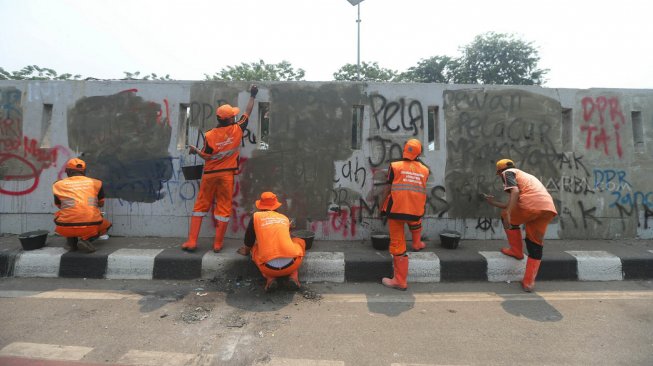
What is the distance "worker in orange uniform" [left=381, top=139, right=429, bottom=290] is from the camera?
12.8 feet

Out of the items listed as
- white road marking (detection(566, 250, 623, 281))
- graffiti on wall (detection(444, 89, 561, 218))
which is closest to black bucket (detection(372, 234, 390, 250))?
graffiti on wall (detection(444, 89, 561, 218))

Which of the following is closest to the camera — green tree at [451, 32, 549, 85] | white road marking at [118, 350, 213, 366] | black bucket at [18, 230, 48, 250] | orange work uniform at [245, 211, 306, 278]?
white road marking at [118, 350, 213, 366]

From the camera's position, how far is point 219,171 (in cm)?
448

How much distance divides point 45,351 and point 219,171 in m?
2.53

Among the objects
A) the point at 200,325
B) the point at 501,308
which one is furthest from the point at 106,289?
the point at 501,308

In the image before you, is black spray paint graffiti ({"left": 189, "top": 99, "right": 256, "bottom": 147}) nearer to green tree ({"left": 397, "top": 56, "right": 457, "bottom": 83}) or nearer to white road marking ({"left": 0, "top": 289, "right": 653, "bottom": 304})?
white road marking ({"left": 0, "top": 289, "right": 653, "bottom": 304})

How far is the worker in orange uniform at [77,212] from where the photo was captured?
422cm

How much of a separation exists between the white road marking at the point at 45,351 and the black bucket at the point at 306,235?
256 cm

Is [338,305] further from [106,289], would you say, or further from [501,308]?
[106,289]

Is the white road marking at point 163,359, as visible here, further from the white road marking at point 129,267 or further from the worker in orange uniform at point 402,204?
the worker in orange uniform at point 402,204

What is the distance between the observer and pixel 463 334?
9.25 feet

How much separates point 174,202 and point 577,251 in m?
5.87

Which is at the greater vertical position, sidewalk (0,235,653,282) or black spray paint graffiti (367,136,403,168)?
black spray paint graffiti (367,136,403,168)

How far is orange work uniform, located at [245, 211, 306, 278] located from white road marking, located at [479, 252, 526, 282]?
7.87 ft
